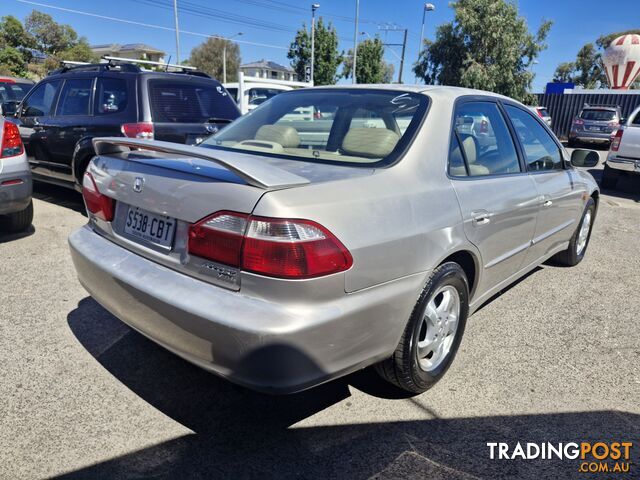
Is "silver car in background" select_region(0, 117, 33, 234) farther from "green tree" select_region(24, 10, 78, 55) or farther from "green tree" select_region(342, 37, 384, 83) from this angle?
"green tree" select_region(24, 10, 78, 55)

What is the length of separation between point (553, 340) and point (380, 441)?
1722 mm

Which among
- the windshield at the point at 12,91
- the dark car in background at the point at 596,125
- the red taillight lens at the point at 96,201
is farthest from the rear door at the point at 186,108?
the dark car in background at the point at 596,125

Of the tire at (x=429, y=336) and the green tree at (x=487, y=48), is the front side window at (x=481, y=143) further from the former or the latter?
the green tree at (x=487, y=48)

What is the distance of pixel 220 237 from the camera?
1.90 metres

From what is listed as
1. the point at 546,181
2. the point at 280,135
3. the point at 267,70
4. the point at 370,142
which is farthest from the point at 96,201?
the point at 267,70

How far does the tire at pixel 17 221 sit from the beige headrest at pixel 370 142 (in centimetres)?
404

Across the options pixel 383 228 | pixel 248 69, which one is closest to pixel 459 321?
pixel 383 228

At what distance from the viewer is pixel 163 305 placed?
202 centimetres

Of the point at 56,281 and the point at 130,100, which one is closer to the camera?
the point at 56,281

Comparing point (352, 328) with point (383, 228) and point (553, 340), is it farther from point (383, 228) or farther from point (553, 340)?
point (553, 340)

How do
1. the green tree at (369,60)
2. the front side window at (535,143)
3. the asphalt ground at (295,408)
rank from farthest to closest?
the green tree at (369,60) → the front side window at (535,143) → the asphalt ground at (295,408)

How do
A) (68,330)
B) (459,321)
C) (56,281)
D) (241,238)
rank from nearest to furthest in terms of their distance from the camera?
(241,238), (459,321), (68,330), (56,281)

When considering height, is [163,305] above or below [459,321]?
above

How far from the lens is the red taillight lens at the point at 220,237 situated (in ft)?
6.08
